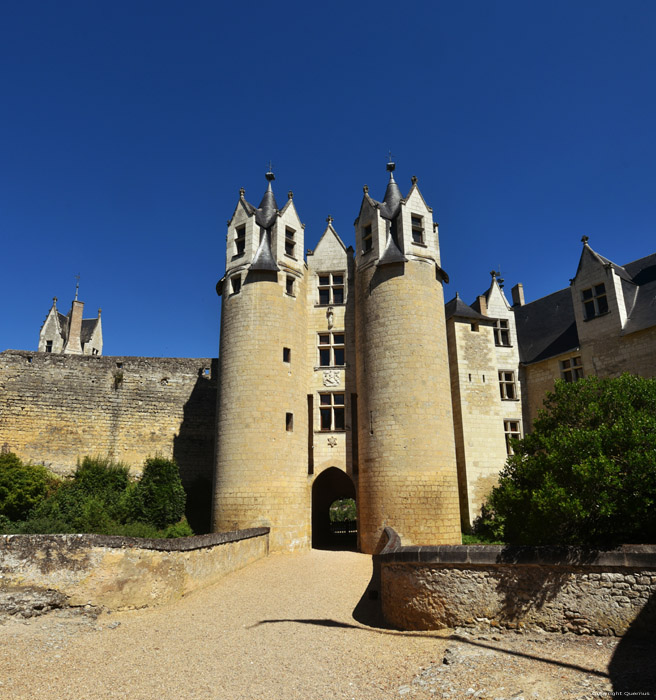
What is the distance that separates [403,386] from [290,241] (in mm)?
7471

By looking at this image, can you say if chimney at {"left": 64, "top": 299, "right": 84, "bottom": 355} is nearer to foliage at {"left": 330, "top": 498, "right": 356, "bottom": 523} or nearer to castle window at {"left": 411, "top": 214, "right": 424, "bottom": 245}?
castle window at {"left": 411, "top": 214, "right": 424, "bottom": 245}

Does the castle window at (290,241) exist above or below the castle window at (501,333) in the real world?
above

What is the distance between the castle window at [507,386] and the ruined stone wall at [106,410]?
41.2ft

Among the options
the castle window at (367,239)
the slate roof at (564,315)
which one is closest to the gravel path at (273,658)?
the castle window at (367,239)

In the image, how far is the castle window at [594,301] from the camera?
64.3 ft

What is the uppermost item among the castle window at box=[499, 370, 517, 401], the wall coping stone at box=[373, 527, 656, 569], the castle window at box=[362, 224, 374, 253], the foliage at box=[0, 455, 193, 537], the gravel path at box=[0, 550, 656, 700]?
the castle window at box=[362, 224, 374, 253]

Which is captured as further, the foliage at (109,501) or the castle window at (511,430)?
the castle window at (511,430)

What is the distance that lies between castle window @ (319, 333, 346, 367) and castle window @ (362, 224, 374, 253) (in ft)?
11.2

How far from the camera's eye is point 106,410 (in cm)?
2220

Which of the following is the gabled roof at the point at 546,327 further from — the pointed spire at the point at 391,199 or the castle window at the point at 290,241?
the castle window at the point at 290,241

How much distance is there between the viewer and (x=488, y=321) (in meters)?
21.7

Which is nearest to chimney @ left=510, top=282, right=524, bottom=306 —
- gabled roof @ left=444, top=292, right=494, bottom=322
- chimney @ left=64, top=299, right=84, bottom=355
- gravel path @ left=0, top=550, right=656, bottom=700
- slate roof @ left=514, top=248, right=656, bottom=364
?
slate roof @ left=514, top=248, right=656, bottom=364

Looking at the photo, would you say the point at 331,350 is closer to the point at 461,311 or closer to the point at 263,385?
the point at 263,385

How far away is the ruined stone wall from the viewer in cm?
2111
